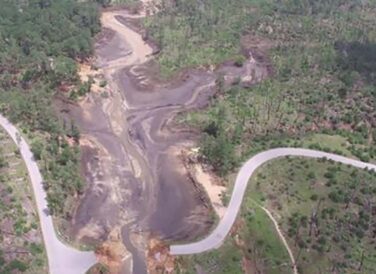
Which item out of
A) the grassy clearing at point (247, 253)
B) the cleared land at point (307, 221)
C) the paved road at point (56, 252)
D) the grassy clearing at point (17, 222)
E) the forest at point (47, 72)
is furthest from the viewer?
the forest at point (47, 72)

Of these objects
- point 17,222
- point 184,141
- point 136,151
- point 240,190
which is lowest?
point 184,141

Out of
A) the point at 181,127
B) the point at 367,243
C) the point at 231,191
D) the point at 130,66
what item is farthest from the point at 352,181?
the point at 130,66

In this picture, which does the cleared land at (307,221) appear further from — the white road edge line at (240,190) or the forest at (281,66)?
the forest at (281,66)

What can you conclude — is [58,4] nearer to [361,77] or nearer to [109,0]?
[109,0]

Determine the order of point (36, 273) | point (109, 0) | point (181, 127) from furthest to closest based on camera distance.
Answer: point (109, 0) < point (181, 127) < point (36, 273)

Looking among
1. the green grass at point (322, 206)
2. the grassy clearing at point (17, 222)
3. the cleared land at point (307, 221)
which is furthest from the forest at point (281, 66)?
the grassy clearing at point (17, 222)

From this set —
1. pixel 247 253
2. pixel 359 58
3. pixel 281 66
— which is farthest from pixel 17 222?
pixel 359 58

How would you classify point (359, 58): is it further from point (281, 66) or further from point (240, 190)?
point (240, 190)
